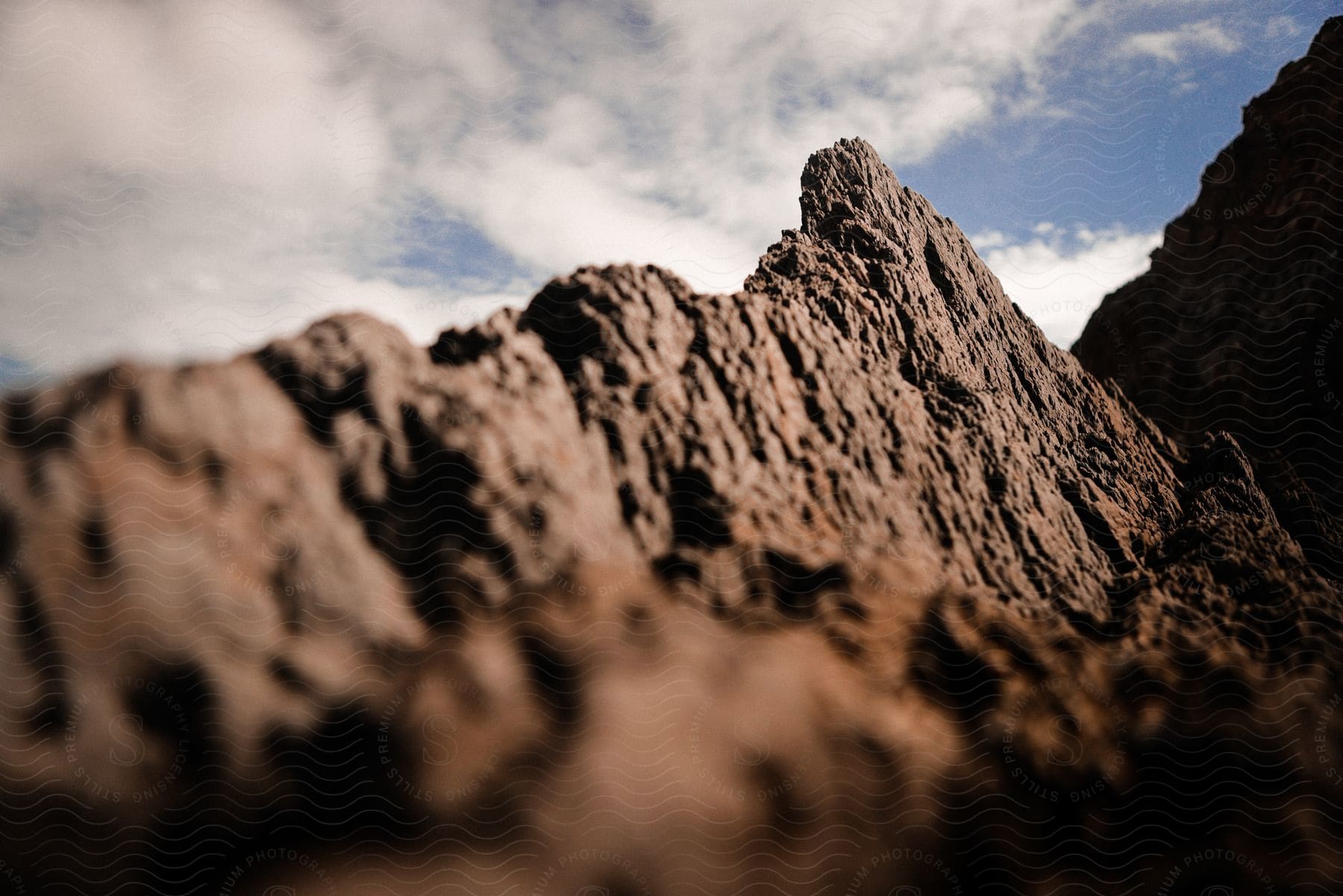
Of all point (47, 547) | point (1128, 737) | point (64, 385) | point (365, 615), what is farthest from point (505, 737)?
point (1128, 737)

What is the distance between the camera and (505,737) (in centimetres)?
286

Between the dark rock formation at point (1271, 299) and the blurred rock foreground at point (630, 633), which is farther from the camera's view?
the dark rock formation at point (1271, 299)

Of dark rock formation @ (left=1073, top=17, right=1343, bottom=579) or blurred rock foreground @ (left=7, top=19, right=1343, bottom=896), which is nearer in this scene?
blurred rock foreground @ (left=7, top=19, right=1343, bottom=896)

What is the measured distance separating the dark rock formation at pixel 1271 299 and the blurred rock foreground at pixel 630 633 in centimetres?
357

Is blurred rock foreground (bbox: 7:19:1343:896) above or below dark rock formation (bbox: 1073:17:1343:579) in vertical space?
below

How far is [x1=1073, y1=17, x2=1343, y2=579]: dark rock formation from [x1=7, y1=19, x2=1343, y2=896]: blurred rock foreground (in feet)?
11.7

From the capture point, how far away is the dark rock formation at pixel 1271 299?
23.5 ft

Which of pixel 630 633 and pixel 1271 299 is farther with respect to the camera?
pixel 1271 299

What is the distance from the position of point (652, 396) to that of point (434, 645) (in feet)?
4.67

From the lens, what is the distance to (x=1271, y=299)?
7.63m

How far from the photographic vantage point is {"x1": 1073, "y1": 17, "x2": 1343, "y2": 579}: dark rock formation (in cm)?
716

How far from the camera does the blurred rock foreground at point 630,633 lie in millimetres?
2682

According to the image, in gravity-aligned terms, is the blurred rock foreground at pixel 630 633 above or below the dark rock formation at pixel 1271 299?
below

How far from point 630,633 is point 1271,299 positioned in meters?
8.02
